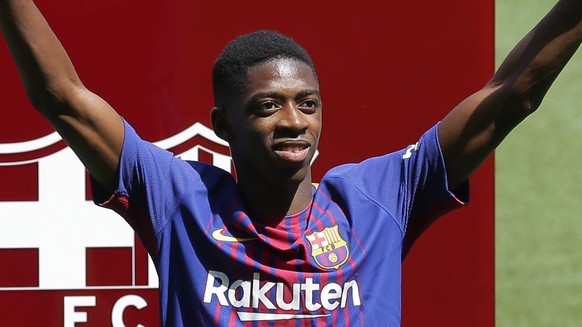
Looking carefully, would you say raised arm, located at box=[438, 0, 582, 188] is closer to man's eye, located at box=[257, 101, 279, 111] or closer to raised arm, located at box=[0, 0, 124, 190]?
man's eye, located at box=[257, 101, 279, 111]

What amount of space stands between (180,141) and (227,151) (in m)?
0.14

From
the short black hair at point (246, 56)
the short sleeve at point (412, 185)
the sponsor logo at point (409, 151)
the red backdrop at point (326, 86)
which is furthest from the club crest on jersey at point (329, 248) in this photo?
the red backdrop at point (326, 86)

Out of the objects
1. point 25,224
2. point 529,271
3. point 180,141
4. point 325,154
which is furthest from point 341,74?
point 529,271

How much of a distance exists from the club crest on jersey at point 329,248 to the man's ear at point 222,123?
0.28 metres

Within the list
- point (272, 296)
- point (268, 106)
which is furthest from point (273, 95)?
point (272, 296)

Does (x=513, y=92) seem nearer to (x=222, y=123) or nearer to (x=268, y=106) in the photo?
(x=268, y=106)

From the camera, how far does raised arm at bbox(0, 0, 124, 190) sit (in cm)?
193

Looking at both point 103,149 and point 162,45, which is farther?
point 162,45

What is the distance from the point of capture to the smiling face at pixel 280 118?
2041mm

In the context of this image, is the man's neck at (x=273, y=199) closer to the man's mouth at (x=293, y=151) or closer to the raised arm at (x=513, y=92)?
the man's mouth at (x=293, y=151)

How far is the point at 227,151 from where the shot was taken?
2.87 meters

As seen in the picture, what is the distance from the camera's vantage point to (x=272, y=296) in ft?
6.77

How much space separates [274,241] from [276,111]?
27cm

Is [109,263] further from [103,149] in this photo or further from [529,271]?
[529,271]
